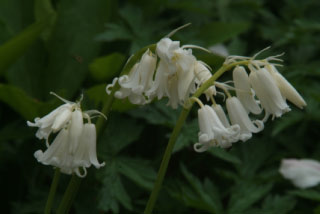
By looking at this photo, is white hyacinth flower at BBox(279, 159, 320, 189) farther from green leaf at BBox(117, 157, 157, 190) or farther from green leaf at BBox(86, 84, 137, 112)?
green leaf at BBox(86, 84, 137, 112)

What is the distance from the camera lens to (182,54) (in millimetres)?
1240

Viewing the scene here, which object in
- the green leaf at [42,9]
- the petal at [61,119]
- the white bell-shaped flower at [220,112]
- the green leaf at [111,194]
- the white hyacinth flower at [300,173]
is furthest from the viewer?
the green leaf at [42,9]

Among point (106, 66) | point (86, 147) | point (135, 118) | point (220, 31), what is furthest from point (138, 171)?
point (220, 31)

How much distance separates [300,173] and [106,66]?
955 mm

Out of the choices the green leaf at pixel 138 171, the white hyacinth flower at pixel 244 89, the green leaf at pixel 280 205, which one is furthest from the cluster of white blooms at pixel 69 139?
the green leaf at pixel 280 205

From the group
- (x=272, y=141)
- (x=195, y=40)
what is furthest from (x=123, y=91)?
(x=272, y=141)

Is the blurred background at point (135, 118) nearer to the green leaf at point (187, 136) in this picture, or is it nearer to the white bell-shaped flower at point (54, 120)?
the green leaf at point (187, 136)

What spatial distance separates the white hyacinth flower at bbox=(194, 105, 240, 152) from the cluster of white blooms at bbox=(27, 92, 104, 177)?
0.27m

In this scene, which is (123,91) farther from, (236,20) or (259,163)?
(236,20)

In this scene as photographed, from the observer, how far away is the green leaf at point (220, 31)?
2629mm

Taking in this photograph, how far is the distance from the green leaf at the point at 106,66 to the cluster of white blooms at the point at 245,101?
0.93m

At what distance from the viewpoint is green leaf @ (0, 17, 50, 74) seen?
6.92 ft

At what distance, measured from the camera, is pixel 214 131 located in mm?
1230

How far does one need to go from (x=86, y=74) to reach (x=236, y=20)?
38.3 inches
